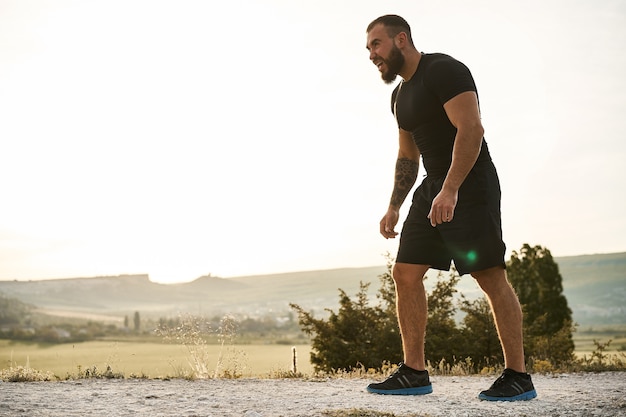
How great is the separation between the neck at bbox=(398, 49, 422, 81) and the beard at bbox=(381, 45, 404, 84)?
0.09ft

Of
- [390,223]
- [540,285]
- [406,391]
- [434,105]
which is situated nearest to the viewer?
[434,105]

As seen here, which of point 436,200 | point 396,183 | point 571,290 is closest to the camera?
point 436,200

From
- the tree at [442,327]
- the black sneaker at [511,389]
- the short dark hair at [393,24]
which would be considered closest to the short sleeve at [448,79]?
the short dark hair at [393,24]

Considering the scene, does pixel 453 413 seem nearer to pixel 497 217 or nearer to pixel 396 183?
pixel 497 217

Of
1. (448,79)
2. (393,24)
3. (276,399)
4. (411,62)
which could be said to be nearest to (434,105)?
(448,79)

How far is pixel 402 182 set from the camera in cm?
528

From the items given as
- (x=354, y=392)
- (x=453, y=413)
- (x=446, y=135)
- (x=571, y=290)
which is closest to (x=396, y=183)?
(x=446, y=135)

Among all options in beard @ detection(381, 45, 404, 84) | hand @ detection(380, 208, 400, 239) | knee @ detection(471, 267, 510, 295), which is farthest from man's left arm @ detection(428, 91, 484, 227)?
hand @ detection(380, 208, 400, 239)

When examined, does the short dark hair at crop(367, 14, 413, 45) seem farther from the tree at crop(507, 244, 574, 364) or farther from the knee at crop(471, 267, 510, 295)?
the tree at crop(507, 244, 574, 364)

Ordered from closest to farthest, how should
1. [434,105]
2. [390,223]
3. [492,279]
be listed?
[492,279]
[434,105]
[390,223]

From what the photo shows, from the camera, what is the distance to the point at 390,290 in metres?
11.9

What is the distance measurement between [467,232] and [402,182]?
37.7 inches

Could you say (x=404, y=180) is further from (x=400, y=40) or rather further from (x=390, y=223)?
(x=400, y=40)

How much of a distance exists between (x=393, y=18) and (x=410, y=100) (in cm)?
60
